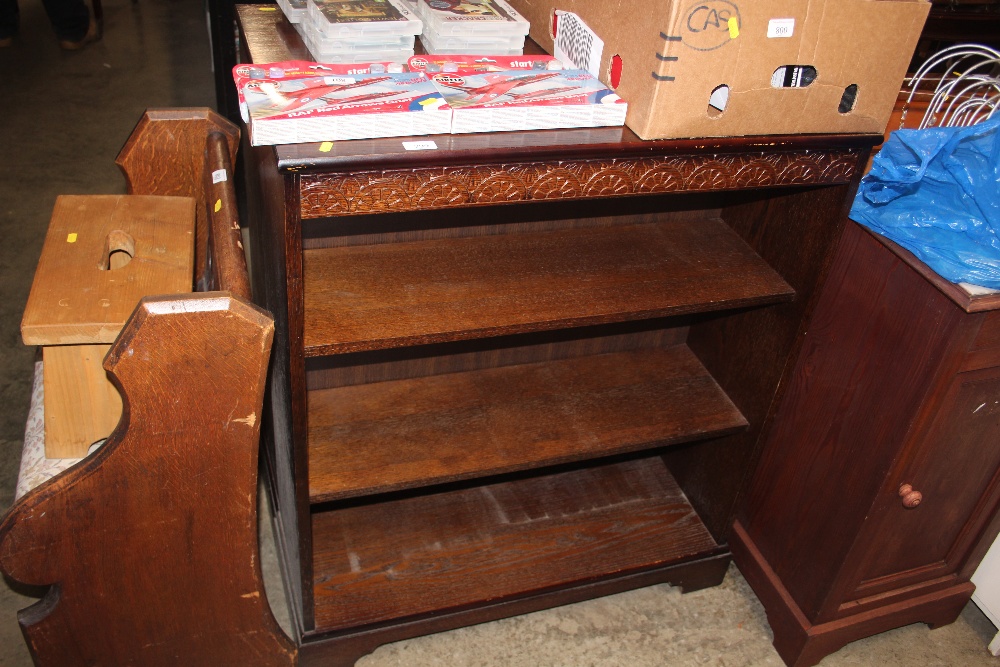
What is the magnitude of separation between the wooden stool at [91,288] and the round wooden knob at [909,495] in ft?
4.48

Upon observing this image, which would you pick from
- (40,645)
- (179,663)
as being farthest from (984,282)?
(40,645)

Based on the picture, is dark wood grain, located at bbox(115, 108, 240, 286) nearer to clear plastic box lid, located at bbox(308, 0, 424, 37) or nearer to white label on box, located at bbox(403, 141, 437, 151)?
clear plastic box lid, located at bbox(308, 0, 424, 37)

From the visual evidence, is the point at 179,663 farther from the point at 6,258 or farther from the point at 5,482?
the point at 6,258

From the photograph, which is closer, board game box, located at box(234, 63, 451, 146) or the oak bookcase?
board game box, located at box(234, 63, 451, 146)

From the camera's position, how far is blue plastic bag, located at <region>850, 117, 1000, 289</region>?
4.43 feet

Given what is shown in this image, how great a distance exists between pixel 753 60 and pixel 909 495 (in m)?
0.89

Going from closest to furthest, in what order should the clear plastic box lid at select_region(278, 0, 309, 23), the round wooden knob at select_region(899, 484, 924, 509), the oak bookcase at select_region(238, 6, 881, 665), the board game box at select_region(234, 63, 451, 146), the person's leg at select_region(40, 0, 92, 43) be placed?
1. the board game box at select_region(234, 63, 451, 146)
2. the oak bookcase at select_region(238, 6, 881, 665)
3. the clear plastic box lid at select_region(278, 0, 309, 23)
4. the round wooden knob at select_region(899, 484, 924, 509)
5. the person's leg at select_region(40, 0, 92, 43)

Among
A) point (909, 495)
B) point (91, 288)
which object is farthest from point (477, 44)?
point (909, 495)

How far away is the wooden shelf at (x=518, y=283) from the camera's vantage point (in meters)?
1.30

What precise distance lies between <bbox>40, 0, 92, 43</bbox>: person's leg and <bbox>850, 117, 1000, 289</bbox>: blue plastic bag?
13.7 feet

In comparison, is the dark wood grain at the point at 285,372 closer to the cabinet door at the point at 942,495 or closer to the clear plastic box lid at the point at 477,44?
the clear plastic box lid at the point at 477,44

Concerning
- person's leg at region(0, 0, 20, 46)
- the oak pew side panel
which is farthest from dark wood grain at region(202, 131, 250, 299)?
person's leg at region(0, 0, 20, 46)

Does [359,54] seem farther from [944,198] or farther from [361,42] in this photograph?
[944,198]

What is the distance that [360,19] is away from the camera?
4.32ft
